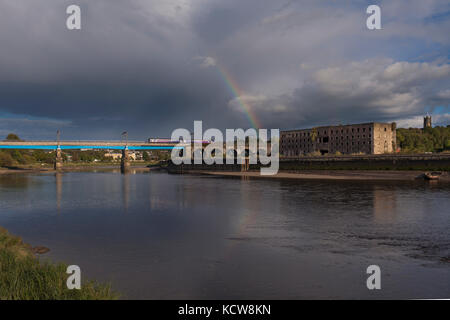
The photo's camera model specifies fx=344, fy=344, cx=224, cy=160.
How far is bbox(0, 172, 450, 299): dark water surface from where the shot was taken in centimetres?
1366

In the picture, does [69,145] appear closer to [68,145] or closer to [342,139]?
[68,145]

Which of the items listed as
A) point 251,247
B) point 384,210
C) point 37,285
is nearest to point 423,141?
point 384,210

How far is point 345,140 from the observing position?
160m

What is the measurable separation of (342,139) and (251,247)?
153 meters

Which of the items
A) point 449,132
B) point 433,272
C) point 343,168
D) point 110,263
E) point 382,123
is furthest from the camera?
point 449,132

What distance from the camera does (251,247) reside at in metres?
Result: 19.9

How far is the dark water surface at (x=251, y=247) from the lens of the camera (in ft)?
44.8

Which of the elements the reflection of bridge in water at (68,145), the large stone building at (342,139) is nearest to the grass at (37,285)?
the large stone building at (342,139)

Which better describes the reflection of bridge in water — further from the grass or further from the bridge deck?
the grass

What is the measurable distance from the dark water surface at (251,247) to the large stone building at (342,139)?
12078cm

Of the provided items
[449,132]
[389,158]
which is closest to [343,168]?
[389,158]

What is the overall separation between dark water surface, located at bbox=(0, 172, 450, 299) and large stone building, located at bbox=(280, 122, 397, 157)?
120783mm
